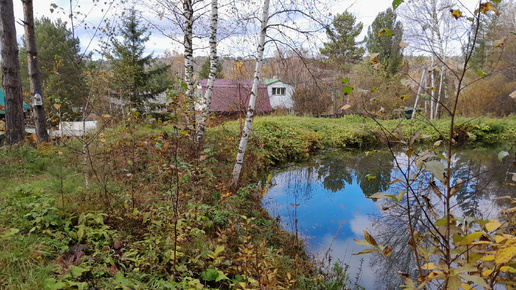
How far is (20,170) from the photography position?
4195 mm

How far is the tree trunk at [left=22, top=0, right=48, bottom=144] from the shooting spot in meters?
5.45

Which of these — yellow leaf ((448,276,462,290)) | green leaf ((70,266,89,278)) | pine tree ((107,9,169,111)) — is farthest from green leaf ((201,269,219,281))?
pine tree ((107,9,169,111))

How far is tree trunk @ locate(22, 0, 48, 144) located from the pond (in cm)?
491

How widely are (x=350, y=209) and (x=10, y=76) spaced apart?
7.08 m

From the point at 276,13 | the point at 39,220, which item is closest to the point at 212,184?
the point at 39,220

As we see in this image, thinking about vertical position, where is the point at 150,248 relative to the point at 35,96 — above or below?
below

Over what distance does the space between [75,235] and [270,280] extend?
1.86 metres

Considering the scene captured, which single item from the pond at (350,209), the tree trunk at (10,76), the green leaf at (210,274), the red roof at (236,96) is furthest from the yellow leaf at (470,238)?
the tree trunk at (10,76)

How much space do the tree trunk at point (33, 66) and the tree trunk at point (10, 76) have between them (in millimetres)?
219

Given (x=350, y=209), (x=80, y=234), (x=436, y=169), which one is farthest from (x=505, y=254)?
(x=350, y=209)

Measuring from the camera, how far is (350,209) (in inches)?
224

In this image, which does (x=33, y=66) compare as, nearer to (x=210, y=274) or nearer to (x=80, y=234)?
(x=80, y=234)

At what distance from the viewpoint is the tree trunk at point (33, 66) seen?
5449 mm

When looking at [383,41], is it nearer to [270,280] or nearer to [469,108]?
[469,108]
